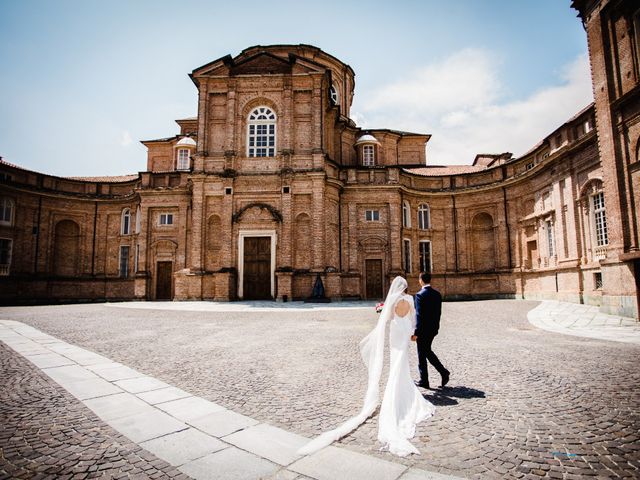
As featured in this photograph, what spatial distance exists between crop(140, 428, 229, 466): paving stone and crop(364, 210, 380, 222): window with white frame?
78.4 ft

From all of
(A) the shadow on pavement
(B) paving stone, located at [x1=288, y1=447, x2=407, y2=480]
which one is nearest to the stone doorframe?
(A) the shadow on pavement

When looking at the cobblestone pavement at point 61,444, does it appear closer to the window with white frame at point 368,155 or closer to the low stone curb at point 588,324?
the low stone curb at point 588,324

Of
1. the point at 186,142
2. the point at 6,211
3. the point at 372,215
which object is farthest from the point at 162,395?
the point at 6,211

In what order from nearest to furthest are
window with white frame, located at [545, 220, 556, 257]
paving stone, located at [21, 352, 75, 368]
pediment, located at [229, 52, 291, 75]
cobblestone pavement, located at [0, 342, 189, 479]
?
cobblestone pavement, located at [0, 342, 189, 479]
paving stone, located at [21, 352, 75, 368]
window with white frame, located at [545, 220, 556, 257]
pediment, located at [229, 52, 291, 75]

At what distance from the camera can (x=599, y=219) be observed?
18.2 meters

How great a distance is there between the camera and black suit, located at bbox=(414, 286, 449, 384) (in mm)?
5484

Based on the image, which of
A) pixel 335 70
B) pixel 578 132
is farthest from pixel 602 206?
pixel 335 70

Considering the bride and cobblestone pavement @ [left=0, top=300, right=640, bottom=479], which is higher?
the bride

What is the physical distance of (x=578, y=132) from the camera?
18859mm

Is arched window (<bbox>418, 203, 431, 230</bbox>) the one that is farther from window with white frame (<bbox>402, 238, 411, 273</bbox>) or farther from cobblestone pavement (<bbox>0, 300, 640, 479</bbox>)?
cobblestone pavement (<bbox>0, 300, 640, 479</bbox>)

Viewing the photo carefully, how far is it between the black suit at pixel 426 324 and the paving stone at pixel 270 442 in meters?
2.55

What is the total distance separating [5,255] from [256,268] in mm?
20174

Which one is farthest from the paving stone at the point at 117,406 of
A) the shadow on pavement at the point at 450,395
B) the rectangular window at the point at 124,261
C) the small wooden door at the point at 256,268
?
the rectangular window at the point at 124,261

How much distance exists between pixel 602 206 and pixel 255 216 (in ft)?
62.8
